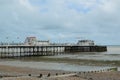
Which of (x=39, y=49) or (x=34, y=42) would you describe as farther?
(x=34, y=42)

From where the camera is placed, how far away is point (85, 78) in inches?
1055

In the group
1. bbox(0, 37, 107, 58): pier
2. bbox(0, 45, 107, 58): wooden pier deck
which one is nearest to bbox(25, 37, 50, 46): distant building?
bbox(0, 37, 107, 58): pier

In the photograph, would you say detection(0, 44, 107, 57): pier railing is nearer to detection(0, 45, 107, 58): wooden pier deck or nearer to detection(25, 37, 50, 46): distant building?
detection(0, 45, 107, 58): wooden pier deck

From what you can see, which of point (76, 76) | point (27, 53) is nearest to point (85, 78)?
point (76, 76)

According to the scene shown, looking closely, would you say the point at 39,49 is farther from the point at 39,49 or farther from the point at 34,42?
the point at 34,42

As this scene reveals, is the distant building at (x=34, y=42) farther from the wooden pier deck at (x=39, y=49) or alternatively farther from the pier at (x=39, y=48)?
the wooden pier deck at (x=39, y=49)

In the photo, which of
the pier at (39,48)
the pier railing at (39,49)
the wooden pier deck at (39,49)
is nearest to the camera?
the wooden pier deck at (39,49)

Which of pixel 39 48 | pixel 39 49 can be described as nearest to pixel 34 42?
pixel 39 49

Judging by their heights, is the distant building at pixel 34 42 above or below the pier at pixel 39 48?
above

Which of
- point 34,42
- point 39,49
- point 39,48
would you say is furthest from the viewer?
point 34,42

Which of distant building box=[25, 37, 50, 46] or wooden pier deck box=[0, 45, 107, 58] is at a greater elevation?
distant building box=[25, 37, 50, 46]

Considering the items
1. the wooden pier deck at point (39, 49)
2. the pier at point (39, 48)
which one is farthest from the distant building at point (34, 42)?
the wooden pier deck at point (39, 49)

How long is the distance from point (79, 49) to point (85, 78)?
82.7 m

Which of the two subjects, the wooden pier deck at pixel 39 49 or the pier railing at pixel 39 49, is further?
the pier railing at pixel 39 49
